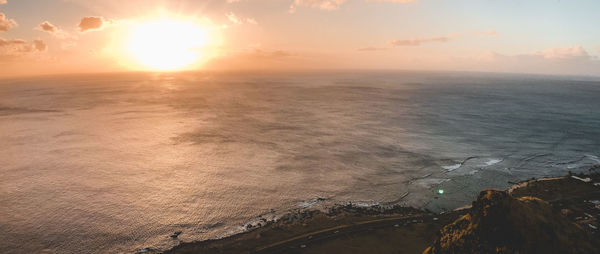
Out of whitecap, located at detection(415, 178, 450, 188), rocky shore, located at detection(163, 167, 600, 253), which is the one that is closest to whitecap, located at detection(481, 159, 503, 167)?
rocky shore, located at detection(163, 167, 600, 253)

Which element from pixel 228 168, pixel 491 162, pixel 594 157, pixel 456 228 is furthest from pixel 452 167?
pixel 456 228

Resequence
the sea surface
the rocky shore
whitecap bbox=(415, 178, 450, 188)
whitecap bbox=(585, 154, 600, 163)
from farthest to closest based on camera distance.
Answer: whitecap bbox=(585, 154, 600, 163) → whitecap bbox=(415, 178, 450, 188) → the sea surface → the rocky shore

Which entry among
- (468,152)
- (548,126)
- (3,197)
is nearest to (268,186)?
(3,197)

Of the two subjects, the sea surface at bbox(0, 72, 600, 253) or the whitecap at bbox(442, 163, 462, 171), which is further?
the whitecap at bbox(442, 163, 462, 171)

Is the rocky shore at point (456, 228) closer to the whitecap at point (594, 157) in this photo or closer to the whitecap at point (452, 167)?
the whitecap at point (452, 167)

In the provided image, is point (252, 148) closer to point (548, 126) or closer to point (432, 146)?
point (432, 146)

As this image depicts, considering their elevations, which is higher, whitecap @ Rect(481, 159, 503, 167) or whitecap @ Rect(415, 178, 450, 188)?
whitecap @ Rect(481, 159, 503, 167)

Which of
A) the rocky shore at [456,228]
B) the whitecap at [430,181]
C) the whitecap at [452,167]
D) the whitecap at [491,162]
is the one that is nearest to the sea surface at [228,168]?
the whitecap at [430,181]

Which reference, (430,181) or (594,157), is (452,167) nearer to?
(430,181)

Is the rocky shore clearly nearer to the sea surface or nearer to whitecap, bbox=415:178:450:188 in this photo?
the sea surface
